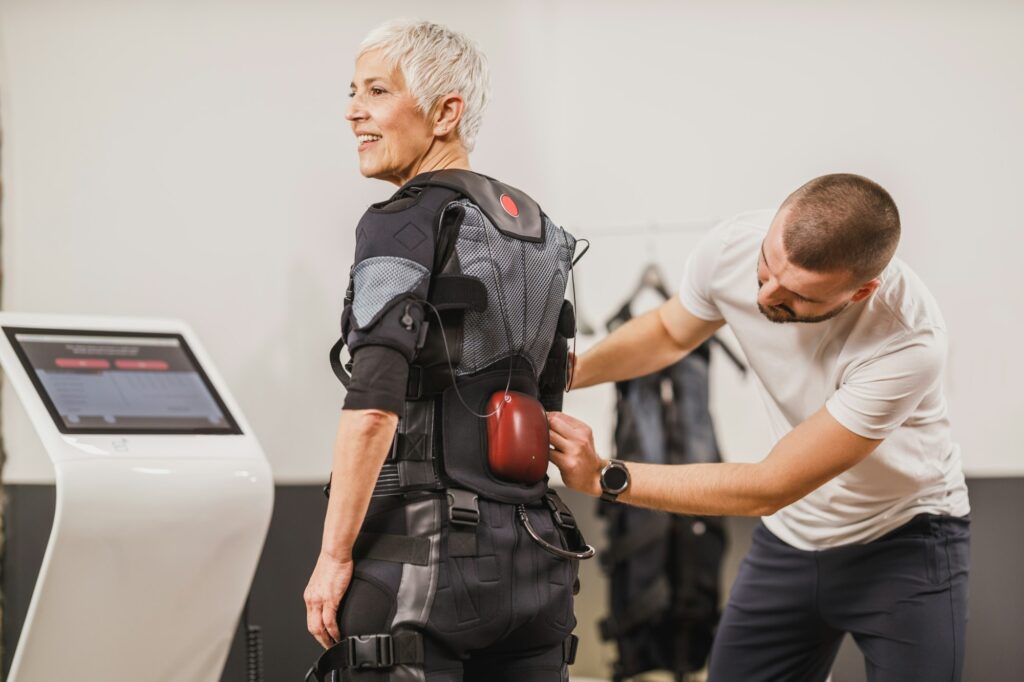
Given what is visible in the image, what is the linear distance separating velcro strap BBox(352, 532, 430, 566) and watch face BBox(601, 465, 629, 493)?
44cm

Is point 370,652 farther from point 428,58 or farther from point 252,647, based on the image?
point 252,647

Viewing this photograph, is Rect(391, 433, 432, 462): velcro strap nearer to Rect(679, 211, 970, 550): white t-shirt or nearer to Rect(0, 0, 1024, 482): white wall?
Rect(679, 211, 970, 550): white t-shirt

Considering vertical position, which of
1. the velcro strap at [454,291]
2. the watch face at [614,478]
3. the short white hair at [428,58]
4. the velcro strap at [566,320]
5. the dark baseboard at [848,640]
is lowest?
the dark baseboard at [848,640]

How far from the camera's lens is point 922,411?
2.00m

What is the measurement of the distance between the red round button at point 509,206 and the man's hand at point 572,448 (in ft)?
1.15

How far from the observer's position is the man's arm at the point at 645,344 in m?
2.18

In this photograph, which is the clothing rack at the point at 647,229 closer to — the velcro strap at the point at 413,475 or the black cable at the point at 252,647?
the black cable at the point at 252,647

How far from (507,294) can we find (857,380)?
716 millimetres

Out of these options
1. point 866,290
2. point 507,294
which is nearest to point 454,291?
point 507,294

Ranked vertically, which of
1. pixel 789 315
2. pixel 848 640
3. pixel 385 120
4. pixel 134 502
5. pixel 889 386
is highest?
pixel 385 120

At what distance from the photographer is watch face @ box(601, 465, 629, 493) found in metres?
1.77

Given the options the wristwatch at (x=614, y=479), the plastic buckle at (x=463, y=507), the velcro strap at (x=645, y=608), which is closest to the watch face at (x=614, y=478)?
the wristwatch at (x=614, y=479)

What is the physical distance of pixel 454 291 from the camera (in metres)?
1.48

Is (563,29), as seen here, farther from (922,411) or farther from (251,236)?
(922,411)
